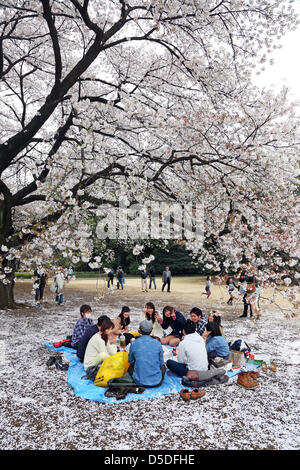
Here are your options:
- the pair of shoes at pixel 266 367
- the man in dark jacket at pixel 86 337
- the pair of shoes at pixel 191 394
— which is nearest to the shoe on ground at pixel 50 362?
the man in dark jacket at pixel 86 337

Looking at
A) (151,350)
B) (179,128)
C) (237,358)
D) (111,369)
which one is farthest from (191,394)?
(179,128)

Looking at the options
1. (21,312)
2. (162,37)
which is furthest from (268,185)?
(21,312)

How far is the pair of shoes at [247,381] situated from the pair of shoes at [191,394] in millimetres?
831

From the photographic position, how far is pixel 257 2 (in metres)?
6.33

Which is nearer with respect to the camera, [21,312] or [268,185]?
[268,185]

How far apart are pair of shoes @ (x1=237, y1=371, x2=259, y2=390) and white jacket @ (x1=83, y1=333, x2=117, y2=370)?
7.69ft

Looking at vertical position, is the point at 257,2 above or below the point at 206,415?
above

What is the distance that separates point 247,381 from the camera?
207 inches

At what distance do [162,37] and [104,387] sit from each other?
739 cm

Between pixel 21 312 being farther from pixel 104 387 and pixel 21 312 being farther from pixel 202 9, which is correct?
pixel 202 9

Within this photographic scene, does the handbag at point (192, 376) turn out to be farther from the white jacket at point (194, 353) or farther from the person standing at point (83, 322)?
the person standing at point (83, 322)

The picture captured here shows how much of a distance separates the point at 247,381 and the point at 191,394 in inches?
44.0
